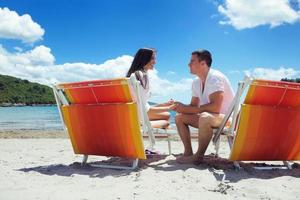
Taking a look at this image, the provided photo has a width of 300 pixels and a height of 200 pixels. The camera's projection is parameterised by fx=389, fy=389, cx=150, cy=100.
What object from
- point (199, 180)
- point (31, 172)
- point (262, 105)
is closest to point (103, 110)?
point (31, 172)

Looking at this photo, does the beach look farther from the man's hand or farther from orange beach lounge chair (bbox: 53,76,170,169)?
the man's hand

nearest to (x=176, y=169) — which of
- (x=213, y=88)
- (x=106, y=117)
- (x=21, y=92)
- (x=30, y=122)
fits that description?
(x=106, y=117)

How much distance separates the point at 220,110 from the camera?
526 cm

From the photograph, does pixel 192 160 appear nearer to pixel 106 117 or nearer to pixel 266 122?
pixel 266 122

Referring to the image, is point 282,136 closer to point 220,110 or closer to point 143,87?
point 220,110

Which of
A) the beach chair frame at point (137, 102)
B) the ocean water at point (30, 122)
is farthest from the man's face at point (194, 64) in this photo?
the ocean water at point (30, 122)

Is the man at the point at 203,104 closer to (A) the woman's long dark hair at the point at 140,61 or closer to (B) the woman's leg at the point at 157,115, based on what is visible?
(B) the woman's leg at the point at 157,115

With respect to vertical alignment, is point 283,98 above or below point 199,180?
above

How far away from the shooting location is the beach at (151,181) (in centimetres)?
362

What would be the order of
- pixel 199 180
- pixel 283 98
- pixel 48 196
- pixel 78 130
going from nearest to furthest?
pixel 48 196, pixel 199 180, pixel 283 98, pixel 78 130

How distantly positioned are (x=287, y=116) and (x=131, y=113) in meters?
1.86

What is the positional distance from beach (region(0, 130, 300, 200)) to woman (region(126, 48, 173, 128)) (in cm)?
58

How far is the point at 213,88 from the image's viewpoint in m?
5.07

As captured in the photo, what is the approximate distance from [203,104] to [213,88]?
11.3 inches
